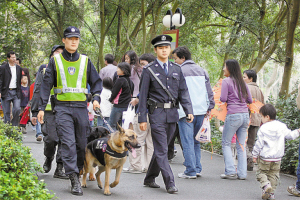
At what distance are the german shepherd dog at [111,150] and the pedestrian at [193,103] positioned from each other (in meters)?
1.74

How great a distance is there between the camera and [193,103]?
732cm

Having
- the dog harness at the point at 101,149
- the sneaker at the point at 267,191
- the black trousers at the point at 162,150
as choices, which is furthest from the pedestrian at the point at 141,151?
the sneaker at the point at 267,191

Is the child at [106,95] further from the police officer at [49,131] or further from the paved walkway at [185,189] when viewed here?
the police officer at [49,131]

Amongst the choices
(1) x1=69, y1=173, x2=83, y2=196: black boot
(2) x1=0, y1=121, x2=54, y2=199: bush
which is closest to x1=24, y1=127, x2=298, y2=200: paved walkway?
(1) x1=69, y1=173, x2=83, y2=196: black boot

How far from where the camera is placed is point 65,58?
5.82m

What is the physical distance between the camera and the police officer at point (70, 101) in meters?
5.63

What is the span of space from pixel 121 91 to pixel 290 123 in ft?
14.7

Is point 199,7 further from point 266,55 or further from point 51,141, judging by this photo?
point 51,141

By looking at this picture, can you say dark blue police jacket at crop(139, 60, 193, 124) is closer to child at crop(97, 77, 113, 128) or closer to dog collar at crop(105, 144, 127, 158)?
dog collar at crop(105, 144, 127, 158)

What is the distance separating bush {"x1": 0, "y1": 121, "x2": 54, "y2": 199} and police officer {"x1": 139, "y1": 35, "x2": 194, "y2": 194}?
1.80 meters

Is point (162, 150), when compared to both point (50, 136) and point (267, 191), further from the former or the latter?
point (50, 136)

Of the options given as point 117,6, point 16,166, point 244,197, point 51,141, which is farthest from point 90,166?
point 117,6

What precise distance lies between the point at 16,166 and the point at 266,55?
43.7 ft

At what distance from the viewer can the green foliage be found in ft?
26.8
